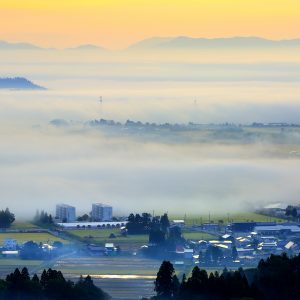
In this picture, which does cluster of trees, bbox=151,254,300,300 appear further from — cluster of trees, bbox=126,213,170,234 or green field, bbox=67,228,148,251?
cluster of trees, bbox=126,213,170,234

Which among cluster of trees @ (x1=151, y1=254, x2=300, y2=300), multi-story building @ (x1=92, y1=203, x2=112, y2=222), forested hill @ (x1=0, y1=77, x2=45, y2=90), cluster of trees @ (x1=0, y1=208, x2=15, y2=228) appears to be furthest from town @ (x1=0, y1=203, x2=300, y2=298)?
forested hill @ (x1=0, y1=77, x2=45, y2=90)

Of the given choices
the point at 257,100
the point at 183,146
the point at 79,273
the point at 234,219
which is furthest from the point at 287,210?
the point at 257,100

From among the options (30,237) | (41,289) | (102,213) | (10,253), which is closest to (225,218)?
(102,213)

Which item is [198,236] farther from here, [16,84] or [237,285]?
[16,84]

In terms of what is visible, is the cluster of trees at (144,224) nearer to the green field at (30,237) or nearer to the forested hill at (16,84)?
the green field at (30,237)

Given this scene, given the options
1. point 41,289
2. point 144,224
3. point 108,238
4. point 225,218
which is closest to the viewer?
point 41,289

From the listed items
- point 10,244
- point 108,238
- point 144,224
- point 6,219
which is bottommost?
point 10,244

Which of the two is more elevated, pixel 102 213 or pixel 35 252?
pixel 102 213
